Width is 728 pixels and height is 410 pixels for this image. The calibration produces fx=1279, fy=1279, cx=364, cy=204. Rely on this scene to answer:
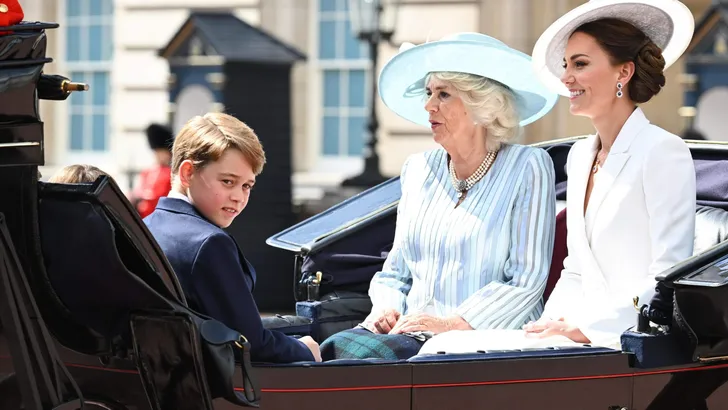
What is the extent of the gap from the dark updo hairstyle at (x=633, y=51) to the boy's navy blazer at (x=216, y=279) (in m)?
1.11

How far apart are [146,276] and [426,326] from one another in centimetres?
100

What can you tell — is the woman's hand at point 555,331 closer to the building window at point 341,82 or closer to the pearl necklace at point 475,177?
the pearl necklace at point 475,177

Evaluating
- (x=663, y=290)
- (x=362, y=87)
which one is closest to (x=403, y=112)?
(x=663, y=290)

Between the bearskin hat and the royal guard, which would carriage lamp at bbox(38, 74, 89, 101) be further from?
the bearskin hat

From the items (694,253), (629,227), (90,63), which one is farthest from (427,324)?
(90,63)

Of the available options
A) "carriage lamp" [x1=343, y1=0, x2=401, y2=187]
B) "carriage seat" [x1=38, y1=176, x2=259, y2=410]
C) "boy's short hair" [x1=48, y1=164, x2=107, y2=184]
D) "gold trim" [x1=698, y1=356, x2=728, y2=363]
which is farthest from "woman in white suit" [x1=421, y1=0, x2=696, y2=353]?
"carriage lamp" [x1=343, y1=0, x2=401, y2=187]

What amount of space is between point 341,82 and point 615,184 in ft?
24.7

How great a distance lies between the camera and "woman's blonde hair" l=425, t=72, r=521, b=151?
11.5ft

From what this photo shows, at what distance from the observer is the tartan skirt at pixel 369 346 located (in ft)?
10.4

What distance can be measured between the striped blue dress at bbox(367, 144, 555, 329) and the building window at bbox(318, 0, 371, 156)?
6.98 meters

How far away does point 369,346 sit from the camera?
3.19 meters

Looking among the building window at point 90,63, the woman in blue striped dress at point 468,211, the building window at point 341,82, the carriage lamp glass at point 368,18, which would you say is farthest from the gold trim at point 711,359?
the building window at point 90,63

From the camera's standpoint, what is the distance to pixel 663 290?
2.82 meters

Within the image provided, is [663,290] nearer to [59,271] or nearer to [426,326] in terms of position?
[426,326]
